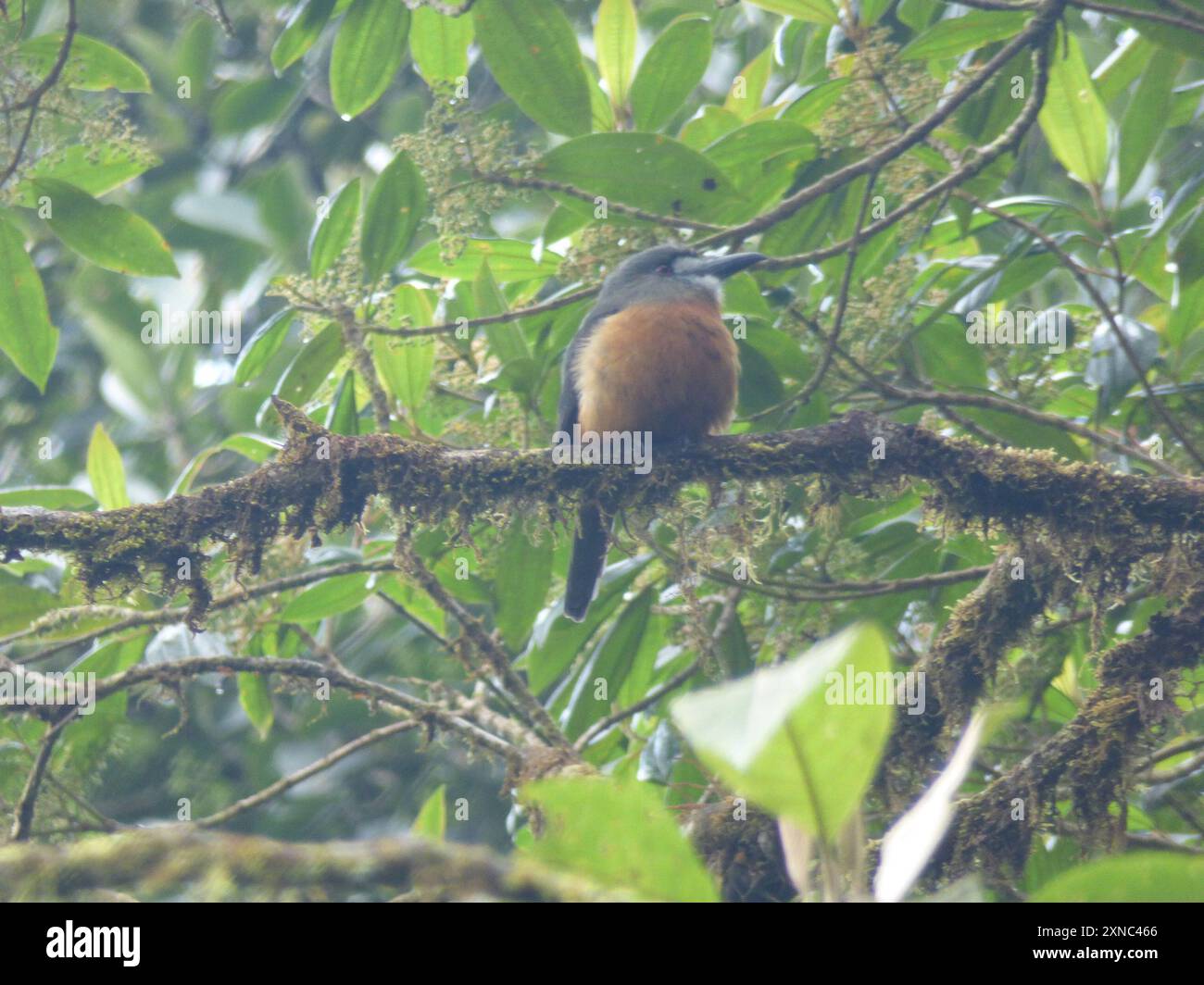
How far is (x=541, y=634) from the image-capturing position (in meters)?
4.08

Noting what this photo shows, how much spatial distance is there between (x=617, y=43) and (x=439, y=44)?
60 centimetres

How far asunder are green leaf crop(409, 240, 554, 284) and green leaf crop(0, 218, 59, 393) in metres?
1.24

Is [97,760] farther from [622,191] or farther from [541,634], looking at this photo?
[622,191]

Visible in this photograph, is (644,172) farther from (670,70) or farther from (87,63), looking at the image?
(87,63)

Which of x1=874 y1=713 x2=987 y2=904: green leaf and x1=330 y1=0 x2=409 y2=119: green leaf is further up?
x1=330 y1=0 x2=409 y2=119: green leaf

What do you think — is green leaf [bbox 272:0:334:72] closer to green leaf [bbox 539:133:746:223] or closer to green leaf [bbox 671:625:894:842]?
green leaf [bbox 539:133:746:223]

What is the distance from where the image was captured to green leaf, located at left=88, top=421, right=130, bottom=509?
401 centimetres

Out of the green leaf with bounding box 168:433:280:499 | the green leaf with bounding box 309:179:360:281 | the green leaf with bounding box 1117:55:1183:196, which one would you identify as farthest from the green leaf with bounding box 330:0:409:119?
the green leaf with bounding box 1117:55:1183:196

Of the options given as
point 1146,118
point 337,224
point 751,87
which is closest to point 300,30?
point 337,224

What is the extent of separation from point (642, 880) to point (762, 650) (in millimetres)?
2975

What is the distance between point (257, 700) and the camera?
169 inches

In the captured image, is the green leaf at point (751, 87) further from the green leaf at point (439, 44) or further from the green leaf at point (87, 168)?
the green leaf at point (87, 168)

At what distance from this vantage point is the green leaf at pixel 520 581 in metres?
3.95
